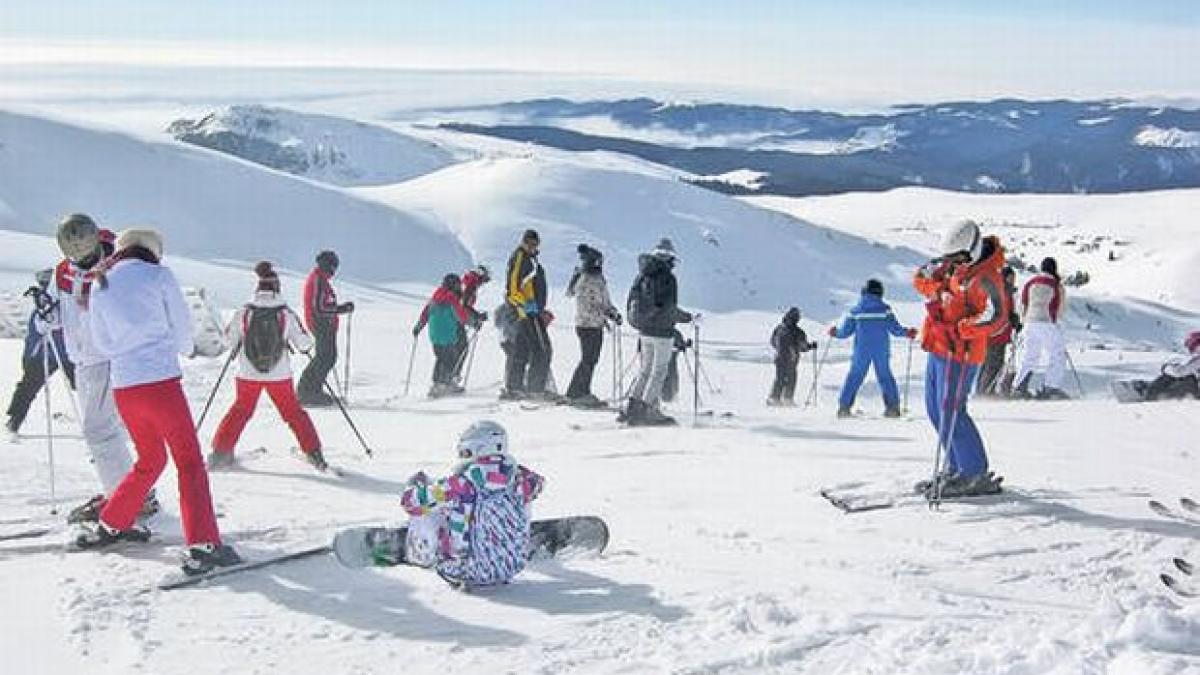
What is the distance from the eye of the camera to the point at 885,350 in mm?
13906

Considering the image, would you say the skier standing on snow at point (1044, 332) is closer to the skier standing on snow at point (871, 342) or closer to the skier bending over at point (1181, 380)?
the skier bending over at point (1181, 380)

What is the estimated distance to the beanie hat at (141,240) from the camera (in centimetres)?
623

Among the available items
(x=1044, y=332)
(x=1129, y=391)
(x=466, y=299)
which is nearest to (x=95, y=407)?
(x=466, y=299)

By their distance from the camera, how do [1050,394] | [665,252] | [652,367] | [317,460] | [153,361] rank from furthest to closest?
[1050,394], [652,367], [665,252], [317,460], [153,361]

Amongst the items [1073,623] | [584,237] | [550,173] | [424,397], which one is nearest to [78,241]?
[1073,623]

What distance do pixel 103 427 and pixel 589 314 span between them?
6.91 metres

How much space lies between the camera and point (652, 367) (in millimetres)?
12047

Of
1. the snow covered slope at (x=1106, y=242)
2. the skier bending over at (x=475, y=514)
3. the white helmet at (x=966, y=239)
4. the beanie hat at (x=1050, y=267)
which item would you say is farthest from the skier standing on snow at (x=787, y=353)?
the snow covered slope at (x=1106, y=242)

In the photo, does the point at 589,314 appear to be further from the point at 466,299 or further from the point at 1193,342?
the point at 1193,342

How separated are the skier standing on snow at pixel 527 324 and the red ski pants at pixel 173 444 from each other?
25.1 feet

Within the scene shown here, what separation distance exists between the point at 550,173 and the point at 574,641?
55945 millimetres

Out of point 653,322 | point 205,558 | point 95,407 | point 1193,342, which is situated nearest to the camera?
point 205,558

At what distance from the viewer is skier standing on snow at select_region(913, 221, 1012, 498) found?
7453 mm

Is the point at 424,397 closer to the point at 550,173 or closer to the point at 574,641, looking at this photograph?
the point at 574,641
